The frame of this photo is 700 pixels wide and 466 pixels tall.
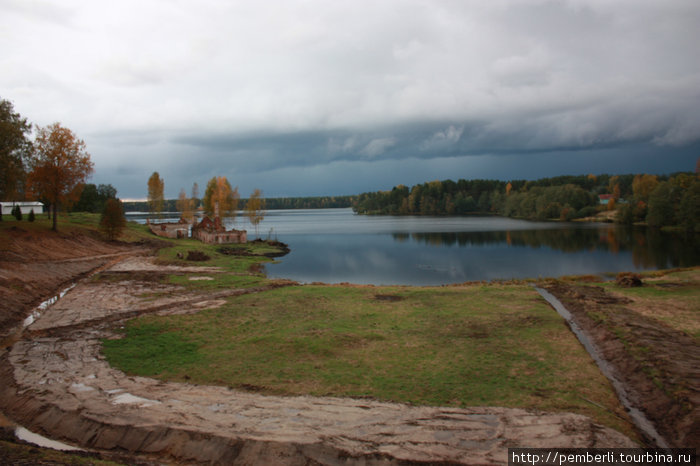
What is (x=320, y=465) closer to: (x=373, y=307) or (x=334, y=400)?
(x=334, y=400)

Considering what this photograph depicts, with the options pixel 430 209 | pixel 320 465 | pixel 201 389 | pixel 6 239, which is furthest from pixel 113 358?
pixel 430 209

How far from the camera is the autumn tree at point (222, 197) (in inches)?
3834

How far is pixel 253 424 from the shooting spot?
30.4 feet

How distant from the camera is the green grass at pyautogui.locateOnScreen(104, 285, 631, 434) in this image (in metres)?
11.0

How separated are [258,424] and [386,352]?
5810 mm

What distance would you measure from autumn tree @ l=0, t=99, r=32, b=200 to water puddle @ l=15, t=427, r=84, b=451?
36883 millimetres

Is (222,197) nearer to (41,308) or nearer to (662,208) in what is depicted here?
(41,308)

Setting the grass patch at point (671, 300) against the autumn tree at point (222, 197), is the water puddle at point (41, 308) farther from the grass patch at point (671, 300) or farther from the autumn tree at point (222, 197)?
the autumn tree at point (222, 197)

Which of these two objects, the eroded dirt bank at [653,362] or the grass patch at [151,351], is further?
the grass patch at [151,351]

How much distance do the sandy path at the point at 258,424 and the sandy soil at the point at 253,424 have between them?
0.07 ft

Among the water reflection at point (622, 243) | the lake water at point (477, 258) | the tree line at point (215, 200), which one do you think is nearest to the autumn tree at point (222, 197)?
the tree line at point (215, 200)

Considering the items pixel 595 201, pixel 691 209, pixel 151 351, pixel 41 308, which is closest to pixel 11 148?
pixel 41 308

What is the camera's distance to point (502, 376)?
39.1 ft

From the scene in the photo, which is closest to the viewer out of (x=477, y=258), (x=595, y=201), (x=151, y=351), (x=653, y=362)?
(x=653, y=362)
